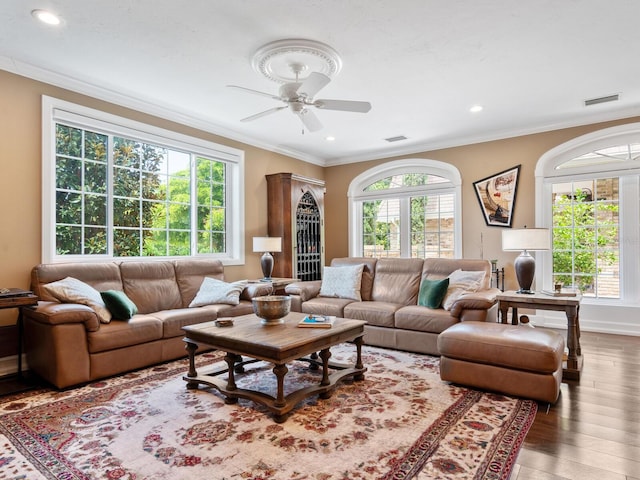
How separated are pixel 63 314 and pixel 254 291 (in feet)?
6.64

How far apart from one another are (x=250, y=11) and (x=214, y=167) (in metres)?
2.99

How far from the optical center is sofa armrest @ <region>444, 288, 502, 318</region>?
353 cm

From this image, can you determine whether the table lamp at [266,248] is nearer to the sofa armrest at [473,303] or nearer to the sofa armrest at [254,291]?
the sofa armrest at [254,291]

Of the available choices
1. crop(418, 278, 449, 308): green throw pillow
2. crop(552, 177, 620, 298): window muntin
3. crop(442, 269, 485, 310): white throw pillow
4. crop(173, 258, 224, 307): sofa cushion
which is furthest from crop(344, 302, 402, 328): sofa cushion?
crop(552, 177, 620, 298): window muntin

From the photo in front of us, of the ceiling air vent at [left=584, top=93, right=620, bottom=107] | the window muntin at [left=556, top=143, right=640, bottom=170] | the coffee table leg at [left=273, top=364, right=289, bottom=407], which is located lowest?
the coffee table leg at [left=273, top=364, right=289, bottom=407]

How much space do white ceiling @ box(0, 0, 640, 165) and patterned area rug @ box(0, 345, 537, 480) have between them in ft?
9.00

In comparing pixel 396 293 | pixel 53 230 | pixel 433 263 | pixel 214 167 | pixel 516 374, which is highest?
pixel 214 167

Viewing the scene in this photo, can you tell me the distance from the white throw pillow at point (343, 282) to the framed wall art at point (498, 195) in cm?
217

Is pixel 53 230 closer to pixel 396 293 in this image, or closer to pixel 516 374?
pixel 396 293

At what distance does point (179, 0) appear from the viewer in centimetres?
255

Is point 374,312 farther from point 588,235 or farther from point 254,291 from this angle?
point 588,235

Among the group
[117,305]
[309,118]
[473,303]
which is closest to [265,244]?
[309,118]

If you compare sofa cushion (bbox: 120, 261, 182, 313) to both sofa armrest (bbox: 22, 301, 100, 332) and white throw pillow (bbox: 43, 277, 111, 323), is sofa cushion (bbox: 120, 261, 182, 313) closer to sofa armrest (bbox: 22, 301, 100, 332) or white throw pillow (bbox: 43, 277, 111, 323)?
white throw pillow (bbox: 43, 277, 111, 323)

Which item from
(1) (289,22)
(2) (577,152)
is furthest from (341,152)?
(1) (289,22)
